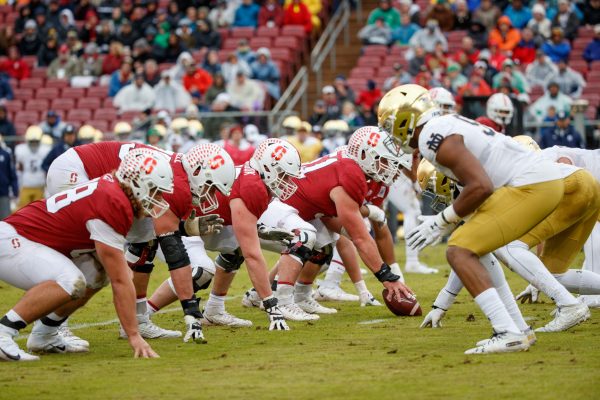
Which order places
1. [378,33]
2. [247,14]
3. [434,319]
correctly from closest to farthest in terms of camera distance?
1. [434,319]
2. [378,33]
3. [247,14]

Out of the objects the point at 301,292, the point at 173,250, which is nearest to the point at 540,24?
the point at 301,292

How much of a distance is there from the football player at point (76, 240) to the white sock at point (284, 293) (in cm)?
220

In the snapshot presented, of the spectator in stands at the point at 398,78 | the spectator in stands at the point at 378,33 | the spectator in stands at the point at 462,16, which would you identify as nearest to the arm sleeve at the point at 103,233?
the spectator in stands at the point at 398,78

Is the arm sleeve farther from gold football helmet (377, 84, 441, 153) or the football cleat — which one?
gold football helmet (377, 84, 441, 153)

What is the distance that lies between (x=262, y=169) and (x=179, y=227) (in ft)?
3.31

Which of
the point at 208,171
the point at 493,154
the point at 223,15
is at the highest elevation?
the point at 493,154

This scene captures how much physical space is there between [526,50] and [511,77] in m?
2.14

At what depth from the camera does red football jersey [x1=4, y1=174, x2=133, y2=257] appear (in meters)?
7.19

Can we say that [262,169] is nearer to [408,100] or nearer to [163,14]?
[408,100]

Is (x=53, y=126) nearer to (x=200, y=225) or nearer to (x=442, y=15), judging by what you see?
(x=442, y=15)

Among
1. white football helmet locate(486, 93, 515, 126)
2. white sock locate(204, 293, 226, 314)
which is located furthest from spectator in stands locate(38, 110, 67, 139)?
white sock locate(204, 293, 226, 314)

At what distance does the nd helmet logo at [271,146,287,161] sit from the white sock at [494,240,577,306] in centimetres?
203

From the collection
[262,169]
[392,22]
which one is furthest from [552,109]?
[262,169]

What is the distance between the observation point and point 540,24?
20453 millimetres
